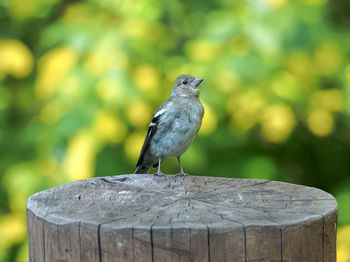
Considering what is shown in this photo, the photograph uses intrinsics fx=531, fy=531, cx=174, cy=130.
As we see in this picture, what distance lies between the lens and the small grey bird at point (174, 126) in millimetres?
4527

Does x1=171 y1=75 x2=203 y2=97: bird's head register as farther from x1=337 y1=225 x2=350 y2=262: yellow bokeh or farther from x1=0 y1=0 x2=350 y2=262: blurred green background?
x1=337 y1=225 x2=350 y2=262: yellow bokeh

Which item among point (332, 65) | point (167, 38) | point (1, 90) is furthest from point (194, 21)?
point (1, 90)

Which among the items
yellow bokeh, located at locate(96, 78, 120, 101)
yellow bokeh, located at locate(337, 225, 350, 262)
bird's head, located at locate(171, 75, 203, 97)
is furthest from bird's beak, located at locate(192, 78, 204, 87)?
yellow bokeh, located at locate(337, 225, 350, 262)

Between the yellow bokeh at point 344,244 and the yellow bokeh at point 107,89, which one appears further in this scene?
the yellow bokeh at point 344,244

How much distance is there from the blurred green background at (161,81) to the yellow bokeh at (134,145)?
1cm

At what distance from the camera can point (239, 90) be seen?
5.18 metres

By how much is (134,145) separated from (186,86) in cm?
79

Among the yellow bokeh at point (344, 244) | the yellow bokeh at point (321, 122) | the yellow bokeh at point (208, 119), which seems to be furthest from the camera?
the yellow bokeh at point (321, 122)

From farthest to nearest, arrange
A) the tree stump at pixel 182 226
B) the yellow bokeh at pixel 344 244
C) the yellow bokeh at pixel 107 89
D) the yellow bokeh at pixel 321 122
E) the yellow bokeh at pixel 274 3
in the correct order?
the yellow bokeh at pixel 321 122
the yellow bokeh at pixel 344 244
the yellow bokeh at pixel 274 3
the yellow bokeh at pixel 107 89
the tree stump at pixel 182 226

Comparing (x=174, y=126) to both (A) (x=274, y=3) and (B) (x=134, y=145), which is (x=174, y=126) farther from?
(A) (x=274, y=3)

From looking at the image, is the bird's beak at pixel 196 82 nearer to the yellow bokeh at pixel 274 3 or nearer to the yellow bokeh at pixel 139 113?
the yellow bokeh at pixel 139 113

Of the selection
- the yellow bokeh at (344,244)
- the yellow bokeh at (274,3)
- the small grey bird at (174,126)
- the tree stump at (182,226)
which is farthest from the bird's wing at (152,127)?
the yellow bokeh at (344,244)

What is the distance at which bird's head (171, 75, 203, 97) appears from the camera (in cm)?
477

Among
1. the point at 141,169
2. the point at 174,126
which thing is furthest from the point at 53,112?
the point at 174,126
